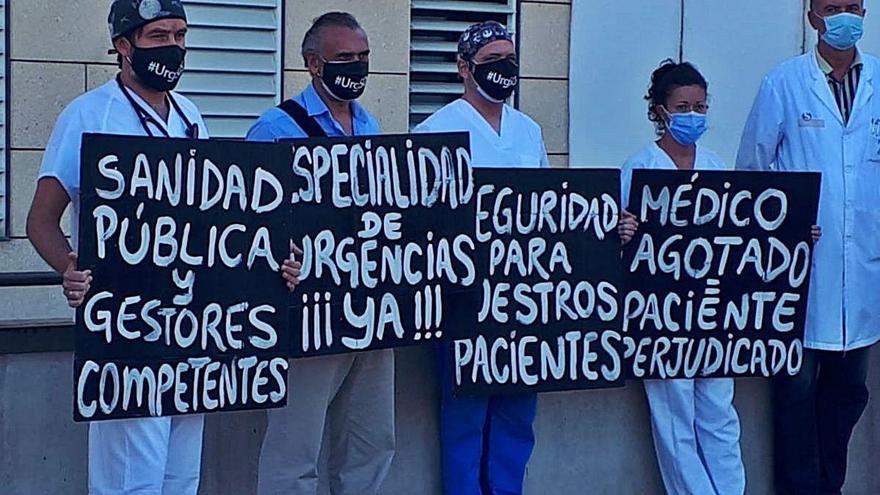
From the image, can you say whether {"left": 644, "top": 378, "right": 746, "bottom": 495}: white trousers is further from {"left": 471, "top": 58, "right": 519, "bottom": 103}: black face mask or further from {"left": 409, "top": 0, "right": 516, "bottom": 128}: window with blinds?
{"left": 409, "top": 0, "right": 516, "bottom": 128}: window with blinds

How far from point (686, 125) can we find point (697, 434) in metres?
1.22

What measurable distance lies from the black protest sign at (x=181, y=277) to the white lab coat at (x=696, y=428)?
5.62 feet

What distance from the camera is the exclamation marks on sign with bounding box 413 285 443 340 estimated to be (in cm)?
530

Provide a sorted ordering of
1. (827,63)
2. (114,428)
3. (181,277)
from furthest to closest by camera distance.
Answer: (827,63)
(181,277)
(114,428)

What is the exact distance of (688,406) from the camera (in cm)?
601

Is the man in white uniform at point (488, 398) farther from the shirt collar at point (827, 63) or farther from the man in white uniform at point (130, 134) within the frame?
the shirt collar at point (827, 63)

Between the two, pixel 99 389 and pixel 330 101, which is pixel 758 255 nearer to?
pixel 330 101

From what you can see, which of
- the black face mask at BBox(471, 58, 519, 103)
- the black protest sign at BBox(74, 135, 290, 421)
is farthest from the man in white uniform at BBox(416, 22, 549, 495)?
the black protest sign at BBox(74, 135, 290, 421)

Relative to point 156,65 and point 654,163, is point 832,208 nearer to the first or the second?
point 654,163

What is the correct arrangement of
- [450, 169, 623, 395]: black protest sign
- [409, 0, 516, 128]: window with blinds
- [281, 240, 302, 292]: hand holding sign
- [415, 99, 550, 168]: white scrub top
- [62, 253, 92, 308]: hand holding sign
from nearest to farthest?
1. [62, 253, 92, 308]: hand holding sign
2. [281, 240, 302, 292]: hand holding sign
3. [450, 169, 623, 395]: black protest sign
4. [415, 99, 550, 168]: white scrub top
5. [409, 0, 516, 128]: window with blinds

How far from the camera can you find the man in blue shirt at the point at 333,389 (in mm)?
5133

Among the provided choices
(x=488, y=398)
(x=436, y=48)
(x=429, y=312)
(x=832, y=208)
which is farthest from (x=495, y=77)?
(x=436, y=48)

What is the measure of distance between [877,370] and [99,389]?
3634mm

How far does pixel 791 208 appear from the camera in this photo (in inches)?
239
